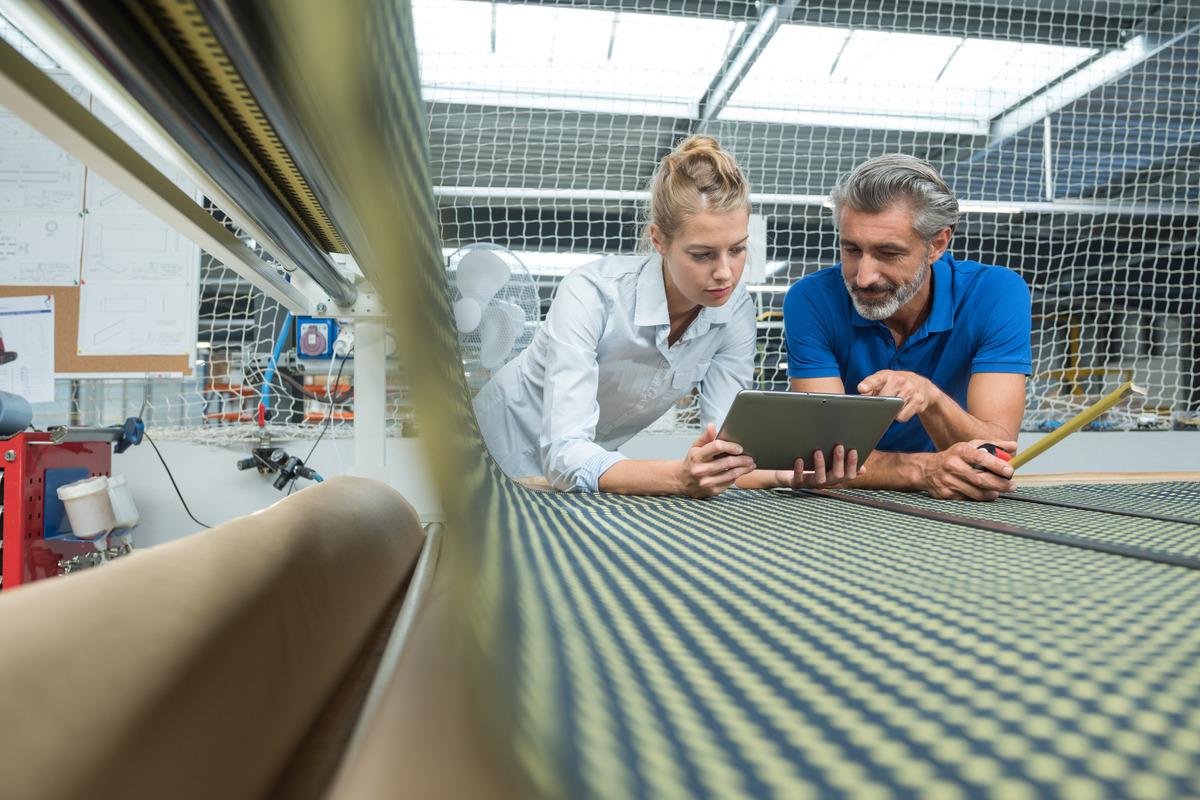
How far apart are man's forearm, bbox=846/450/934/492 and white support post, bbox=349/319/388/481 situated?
31.4 inches

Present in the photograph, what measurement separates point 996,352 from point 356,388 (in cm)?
108

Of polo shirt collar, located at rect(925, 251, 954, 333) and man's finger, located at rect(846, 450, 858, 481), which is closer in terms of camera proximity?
man's finger, located at rect(846, 450, 858, 481)

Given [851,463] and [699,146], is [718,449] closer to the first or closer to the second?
[851,463]

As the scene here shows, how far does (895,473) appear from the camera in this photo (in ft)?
2.78

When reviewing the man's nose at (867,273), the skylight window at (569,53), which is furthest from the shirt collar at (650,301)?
the skylight window at (569,53)

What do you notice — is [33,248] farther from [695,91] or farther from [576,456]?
[695,91]

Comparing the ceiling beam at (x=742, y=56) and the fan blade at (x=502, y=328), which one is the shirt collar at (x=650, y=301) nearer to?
the fan blade at (x=502, y=328)

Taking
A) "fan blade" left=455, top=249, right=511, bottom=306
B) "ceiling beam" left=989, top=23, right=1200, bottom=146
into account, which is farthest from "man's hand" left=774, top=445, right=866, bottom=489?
"ceiling beam" left=989, top=23, right=1200, bottom=146

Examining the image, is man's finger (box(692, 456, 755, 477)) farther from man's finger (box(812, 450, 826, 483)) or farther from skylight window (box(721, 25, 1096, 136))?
skylight window (box(721, 25, 1096, 136))

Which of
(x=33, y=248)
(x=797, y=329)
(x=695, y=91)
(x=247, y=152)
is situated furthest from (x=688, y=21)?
(x=247, y=152)

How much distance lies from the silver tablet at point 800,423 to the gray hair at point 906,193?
1.59 ft

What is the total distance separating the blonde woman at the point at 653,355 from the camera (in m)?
0.78

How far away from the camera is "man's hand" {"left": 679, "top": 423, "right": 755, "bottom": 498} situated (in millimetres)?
678

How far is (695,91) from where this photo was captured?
10.3 feet
